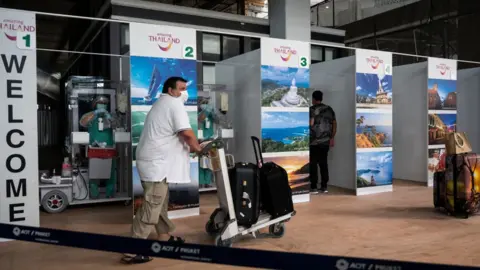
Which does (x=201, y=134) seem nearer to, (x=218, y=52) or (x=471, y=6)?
(x=218, y=52)

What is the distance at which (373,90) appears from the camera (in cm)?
675

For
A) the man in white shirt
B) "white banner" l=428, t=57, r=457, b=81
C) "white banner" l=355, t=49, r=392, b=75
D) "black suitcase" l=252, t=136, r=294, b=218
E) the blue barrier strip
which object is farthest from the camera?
"white banner" l=428, t=57, r=457, b=81

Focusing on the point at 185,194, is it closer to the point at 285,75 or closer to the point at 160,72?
the point at 160,72

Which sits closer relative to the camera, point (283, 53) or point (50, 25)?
point (283, 53)

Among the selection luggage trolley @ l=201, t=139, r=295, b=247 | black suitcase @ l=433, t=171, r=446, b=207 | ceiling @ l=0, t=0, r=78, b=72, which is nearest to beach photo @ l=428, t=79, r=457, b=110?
black suitcase @ l=433, t=171, r=446, b=207

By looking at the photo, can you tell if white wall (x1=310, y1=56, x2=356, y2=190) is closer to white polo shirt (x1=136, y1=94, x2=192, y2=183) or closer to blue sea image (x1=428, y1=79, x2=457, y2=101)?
blue sea image (x1=428, y1=79, x2=457, y2=101)

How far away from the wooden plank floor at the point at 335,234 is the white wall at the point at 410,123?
1583 mm

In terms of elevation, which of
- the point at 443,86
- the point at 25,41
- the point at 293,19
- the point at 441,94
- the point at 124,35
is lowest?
the point at 441,94

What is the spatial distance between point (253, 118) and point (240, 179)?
2.25 m

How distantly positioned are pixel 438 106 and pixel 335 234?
4.31 meters

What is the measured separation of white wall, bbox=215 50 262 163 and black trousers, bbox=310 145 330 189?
1372mm

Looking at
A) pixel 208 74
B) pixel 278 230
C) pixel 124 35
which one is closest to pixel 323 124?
pixel 278 230

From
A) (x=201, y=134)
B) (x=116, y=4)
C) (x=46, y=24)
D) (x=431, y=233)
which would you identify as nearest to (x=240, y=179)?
(x=431, y=233)

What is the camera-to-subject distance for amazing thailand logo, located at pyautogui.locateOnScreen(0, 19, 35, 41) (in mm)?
4109
